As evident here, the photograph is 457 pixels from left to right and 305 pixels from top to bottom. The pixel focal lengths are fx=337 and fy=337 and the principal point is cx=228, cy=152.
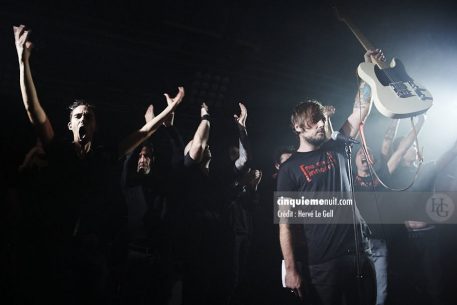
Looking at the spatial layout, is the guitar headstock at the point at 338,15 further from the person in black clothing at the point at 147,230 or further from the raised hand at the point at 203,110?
the person in black clothing at the point at 147,230

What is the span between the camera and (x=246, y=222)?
3.05 m

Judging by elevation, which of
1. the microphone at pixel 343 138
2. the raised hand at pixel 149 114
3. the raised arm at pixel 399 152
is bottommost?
the microphone at pixel 343 138

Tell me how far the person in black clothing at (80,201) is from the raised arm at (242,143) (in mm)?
980

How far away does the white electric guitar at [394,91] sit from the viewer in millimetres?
2973

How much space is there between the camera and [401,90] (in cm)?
309

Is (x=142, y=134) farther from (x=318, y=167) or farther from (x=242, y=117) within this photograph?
(x=318, y=167)

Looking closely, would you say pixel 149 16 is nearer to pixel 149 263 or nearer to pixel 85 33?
pixel 85 33

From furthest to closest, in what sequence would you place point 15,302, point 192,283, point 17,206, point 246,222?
point 246,222 < point 192,283 < point 17,206 < point 15,302

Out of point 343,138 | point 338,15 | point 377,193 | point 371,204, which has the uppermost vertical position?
point 338,15

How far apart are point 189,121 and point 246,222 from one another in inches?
41.5

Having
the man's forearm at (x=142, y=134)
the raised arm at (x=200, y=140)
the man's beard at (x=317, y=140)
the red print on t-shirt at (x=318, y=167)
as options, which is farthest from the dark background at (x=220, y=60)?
the red print on t-shirt at (x=318, y=167)

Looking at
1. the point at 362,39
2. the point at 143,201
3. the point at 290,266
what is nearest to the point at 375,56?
the point at 362,39

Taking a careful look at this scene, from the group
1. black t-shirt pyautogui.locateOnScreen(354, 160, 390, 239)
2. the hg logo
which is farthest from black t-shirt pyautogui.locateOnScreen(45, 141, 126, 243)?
the hg logo

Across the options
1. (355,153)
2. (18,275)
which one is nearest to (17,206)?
(18,275)
